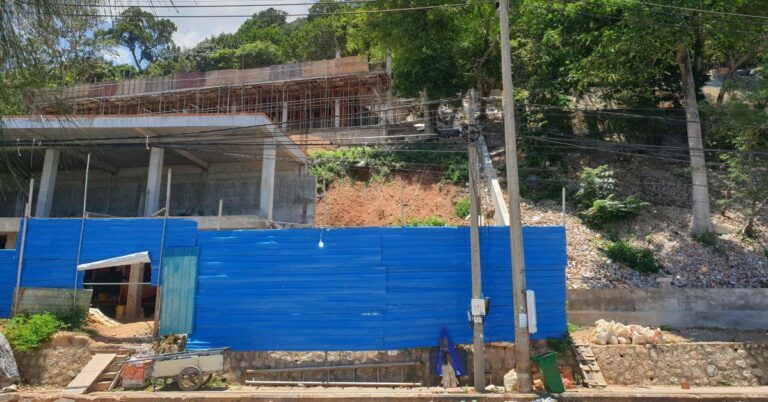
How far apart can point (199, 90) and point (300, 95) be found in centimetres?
816

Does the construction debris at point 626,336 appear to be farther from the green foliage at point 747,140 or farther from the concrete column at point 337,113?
the concrete column at point 337,113

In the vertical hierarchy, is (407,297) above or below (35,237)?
below

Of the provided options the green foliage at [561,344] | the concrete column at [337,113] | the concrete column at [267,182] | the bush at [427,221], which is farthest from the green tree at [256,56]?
the green foliage at [561,344]

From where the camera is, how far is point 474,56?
3212cm

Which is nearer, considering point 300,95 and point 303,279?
point 303,279

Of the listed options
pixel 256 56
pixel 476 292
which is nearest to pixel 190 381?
pixel 476 292

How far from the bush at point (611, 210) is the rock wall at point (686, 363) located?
935 centimetres

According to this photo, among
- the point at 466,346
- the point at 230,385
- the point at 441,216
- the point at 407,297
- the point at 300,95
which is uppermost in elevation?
the point at 300,95

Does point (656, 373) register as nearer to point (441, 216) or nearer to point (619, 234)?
point (619, 234)

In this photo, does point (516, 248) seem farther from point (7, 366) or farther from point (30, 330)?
point (7, 366)

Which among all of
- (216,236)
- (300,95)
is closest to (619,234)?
(216,236)

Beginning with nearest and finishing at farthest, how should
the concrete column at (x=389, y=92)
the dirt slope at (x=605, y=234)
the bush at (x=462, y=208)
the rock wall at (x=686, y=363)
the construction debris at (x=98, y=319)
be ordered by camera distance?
1. the rock wall at (x=686, y=363)
2. the construction debris at (x=98, y=319)
3. the dirt slope at (x=605, y=234)
4. the bush at (x=462, y=208)
5. the concrete column at (x=389, y=92)

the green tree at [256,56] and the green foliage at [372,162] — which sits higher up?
the green tree at [256,56]

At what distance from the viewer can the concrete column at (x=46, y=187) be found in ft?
65.3
